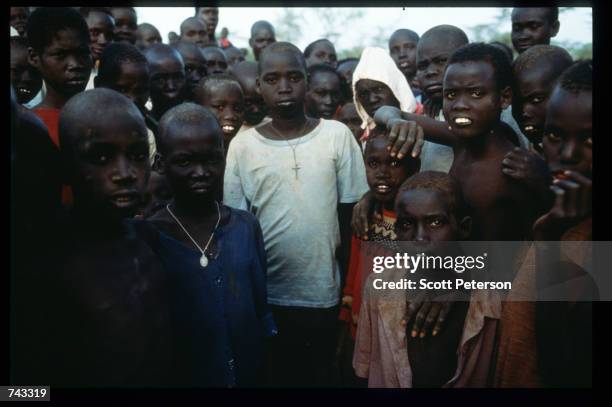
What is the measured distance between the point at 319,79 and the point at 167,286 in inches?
92.9

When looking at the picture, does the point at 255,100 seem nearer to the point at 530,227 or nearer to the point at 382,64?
the point at 382,64

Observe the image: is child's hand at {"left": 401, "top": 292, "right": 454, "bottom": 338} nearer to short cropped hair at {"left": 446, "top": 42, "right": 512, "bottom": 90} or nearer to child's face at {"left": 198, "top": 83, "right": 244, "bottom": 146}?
short cropped hair at {"left": 446, "top": 42, "right": 512, "bottom": 90}

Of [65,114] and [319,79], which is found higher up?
[319,79]

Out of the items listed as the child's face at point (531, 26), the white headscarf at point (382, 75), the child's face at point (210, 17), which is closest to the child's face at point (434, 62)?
the white headscarf at point (382, 75)

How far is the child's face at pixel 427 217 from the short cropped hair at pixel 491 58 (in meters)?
0.57

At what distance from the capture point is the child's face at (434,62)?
2979 millimetres

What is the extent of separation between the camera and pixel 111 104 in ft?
5.25

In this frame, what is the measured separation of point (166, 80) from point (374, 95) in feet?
4.17

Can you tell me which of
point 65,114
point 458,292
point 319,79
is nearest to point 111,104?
point 65,114

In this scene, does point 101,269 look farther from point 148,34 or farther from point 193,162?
point 148,34

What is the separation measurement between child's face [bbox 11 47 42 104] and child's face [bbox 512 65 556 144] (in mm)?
2448

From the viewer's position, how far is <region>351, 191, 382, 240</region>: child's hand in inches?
90.6

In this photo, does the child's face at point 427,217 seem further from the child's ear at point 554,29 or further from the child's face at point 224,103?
the child's ear at point 554,29

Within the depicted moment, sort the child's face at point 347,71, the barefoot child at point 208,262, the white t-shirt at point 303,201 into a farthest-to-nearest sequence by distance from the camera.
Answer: the child's face at point 347,71, the white t-shirt at point 303,201, the barefoot child at point 208,262
